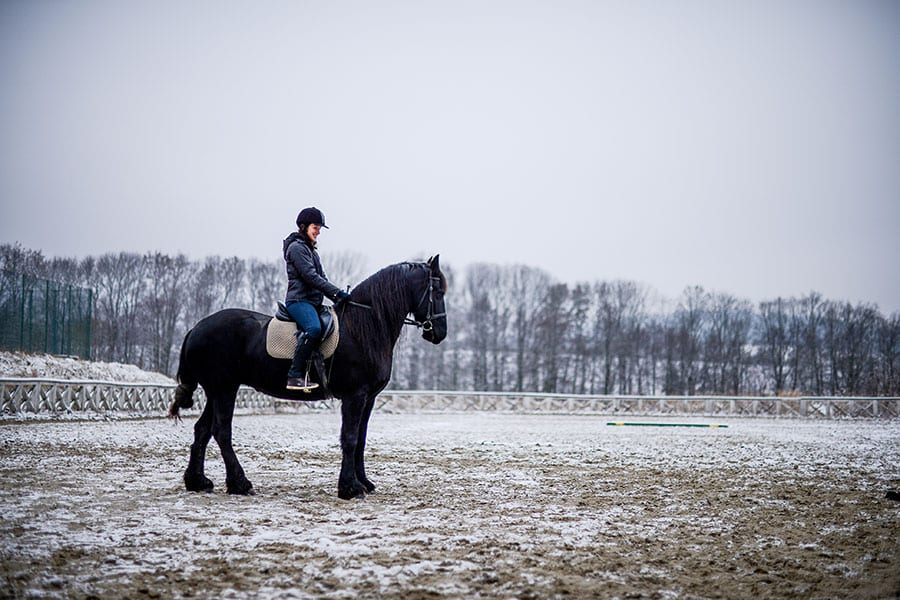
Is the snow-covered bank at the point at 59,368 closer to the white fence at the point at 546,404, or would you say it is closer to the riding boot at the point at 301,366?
the white fence at the point at 546,404

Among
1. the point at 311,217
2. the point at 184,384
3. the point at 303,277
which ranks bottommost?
the point at 184,384

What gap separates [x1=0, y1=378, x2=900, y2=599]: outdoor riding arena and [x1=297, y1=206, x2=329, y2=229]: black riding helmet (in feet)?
10.7

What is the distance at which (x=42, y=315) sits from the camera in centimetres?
2727

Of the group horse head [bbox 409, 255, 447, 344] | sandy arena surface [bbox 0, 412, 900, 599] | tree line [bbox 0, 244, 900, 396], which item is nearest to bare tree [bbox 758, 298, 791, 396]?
tree line [bbox 0, 244, 900, 396]

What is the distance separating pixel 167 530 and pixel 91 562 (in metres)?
1.04

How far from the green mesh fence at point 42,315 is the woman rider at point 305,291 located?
74.4 ft

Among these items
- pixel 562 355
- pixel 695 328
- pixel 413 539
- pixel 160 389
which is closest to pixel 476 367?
pixel 562 355

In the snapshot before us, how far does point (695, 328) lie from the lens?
6956 centimetres

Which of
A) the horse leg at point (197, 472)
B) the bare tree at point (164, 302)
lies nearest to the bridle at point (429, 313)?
the horse leg at point (197, 472)

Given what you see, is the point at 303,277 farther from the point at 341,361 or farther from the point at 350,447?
the point at 350,447

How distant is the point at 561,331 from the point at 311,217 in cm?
5645

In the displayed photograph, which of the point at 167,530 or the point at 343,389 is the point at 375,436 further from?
the point at 167,530

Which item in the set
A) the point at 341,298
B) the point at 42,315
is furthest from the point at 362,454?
the point at 42,315

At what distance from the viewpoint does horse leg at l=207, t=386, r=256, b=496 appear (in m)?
7.73
